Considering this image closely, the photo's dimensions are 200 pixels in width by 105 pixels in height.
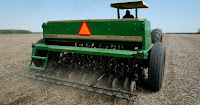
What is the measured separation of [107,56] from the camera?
3998 millimetres

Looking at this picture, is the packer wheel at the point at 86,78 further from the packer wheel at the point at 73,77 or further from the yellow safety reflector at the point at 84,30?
the yellow safety reflector at the point at 84,30

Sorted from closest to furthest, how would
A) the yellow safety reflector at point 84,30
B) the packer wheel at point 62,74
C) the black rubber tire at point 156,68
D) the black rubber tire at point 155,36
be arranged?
1. the black rubber tire at point 156,68
2. the yellow safety reflector at point 84,30
3. the packer wheel at point 62,74
4. the black rubber tire at point 155,36

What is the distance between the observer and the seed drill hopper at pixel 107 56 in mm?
3457

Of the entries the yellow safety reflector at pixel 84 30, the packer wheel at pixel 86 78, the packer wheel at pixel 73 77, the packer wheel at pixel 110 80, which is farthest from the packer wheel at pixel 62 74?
the packer wheel at pixel 110 80

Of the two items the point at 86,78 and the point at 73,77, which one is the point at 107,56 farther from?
the point at 73,77

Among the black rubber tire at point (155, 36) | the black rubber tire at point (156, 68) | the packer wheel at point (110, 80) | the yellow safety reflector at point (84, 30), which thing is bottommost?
the packer wheel at point (110, 80)

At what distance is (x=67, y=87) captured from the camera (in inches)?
152

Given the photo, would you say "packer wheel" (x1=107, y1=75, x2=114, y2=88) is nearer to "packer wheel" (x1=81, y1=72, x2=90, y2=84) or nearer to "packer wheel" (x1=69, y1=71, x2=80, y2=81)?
"packer wheel" (x1=81, y1=72, x2=90, y2=84)

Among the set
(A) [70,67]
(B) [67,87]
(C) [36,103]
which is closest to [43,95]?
(C) [36,103]

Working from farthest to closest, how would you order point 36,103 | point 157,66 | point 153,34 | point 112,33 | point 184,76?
1. point 153,34
2. point 184,76
3. point 112,33
4. point 157,66
5. point 36,103

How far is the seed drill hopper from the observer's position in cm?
346

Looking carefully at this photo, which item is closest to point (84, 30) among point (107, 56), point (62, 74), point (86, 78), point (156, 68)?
point (107, 56)

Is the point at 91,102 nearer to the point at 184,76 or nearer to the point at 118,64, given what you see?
the point at 118,64

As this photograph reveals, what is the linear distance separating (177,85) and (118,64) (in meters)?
1.52
